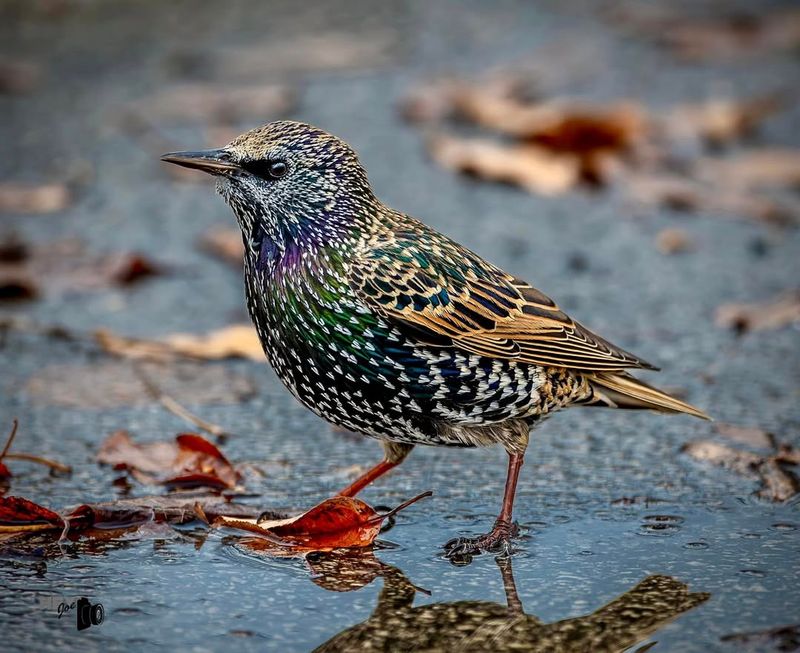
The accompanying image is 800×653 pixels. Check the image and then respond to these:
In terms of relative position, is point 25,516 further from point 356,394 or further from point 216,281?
point 216,281

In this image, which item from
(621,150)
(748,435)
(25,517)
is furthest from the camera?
(621,150)

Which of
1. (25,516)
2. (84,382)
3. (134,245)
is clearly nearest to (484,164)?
(134,245)

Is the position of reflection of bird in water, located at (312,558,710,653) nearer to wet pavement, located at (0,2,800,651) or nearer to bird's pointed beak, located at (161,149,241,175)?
wet pavement, located at (0,2,800,651)

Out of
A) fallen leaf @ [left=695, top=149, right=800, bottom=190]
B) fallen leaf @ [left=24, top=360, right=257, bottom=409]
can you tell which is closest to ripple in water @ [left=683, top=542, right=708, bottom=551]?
fallen leaf @ [left=24, top=360, right=257, bottom=409]

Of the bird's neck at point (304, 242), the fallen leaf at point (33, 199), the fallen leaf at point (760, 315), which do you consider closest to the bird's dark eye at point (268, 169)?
the bird's neck at point (304, 242)

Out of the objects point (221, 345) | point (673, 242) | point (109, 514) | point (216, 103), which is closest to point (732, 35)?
point (673, 242)

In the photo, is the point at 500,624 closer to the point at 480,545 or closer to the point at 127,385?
the point at 480,545
